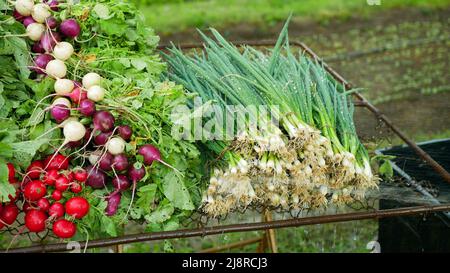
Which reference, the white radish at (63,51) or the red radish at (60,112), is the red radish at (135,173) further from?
the white radish at (63,51)

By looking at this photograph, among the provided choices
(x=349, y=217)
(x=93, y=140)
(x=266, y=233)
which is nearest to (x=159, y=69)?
(x=93, y=140)

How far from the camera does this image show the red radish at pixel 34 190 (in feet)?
6.54

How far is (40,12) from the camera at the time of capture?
2.22m

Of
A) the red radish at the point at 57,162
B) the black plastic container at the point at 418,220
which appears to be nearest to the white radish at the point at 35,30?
the red radish at the point at 57,162

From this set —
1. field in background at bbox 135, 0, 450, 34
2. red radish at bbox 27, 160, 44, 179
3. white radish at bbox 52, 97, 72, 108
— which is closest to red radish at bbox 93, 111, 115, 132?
white radish at bbox 52, 97, 72, 108

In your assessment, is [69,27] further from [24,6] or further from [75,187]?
[75,187]

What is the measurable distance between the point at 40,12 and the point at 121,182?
0.67 metres

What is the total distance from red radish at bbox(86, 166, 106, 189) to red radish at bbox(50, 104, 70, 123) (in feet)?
A: 0.60

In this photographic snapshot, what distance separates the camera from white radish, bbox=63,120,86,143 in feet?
6.64

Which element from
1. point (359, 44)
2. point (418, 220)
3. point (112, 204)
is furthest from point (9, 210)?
point (359, 44)

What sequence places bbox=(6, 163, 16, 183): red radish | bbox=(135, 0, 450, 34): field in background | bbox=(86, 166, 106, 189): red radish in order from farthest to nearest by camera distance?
1. bbox=(135, 0, 450, 34): field in background
2. bbox=(86, 166, 106, 189): red radish
3. bbox=(6, 163, 16, 183): red radish

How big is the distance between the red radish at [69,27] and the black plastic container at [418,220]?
53.1 inches

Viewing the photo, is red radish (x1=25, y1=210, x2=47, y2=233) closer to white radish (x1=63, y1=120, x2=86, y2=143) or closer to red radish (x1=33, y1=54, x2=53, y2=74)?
white radish (x1=63, y1=120, x2=86, y2=143)

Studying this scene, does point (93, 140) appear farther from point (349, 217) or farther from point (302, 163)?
point (349, 217)
